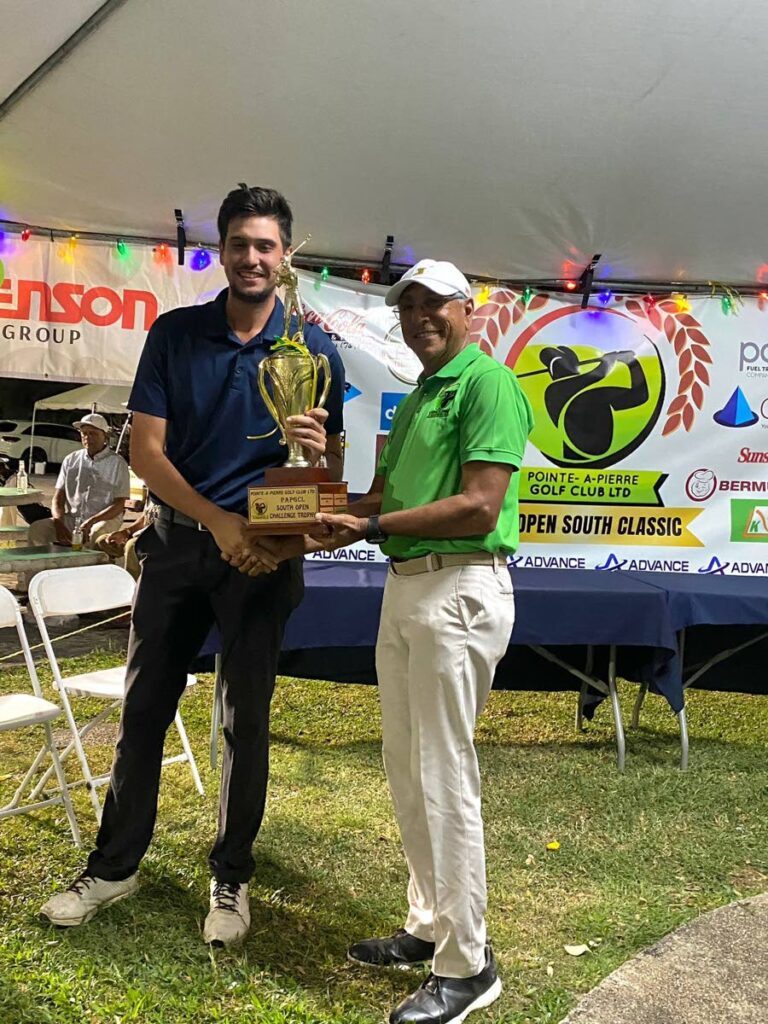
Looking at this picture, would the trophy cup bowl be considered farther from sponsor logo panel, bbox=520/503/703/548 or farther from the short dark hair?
sponsor logo panel, bbox=520/503/703/548

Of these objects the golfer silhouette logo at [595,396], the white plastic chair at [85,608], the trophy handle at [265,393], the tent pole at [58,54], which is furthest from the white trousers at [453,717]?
the golfer silhouette logo at [595,396]

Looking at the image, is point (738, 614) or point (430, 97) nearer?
point (430, 97)

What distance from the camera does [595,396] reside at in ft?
16.2

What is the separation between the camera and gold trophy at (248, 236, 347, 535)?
2.07 m

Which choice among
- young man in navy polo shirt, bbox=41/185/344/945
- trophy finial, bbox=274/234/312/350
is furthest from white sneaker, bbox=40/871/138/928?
trophy finial, bbox=274/234/312/350

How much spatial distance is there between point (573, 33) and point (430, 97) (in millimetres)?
616

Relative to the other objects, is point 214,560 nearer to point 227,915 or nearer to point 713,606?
point 227,915

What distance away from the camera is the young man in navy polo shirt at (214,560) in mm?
2260

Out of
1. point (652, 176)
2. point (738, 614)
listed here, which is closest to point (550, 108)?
point (652, 176)

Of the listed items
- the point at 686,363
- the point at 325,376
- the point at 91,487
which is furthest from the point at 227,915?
the point at 91,487

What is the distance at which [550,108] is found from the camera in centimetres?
346

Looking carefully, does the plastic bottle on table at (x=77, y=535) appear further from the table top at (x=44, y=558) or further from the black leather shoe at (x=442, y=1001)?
the black leather shoe at (x=442, y=1001)

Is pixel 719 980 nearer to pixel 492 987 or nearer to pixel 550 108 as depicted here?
pixel 492 987

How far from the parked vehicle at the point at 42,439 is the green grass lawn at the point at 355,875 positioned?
1170cm
